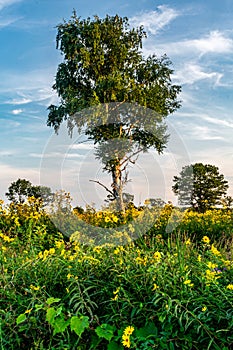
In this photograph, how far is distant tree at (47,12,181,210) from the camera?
1692cm

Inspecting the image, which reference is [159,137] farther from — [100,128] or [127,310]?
[127,310]

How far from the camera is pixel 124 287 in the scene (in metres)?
3.02

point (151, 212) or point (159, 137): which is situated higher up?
point (159, 137)

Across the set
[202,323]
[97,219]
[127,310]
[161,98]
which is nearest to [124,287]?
[127,310]

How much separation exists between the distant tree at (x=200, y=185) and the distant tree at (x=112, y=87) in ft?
5.83

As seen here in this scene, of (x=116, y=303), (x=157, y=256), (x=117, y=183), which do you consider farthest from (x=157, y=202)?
(x=117, y=183)

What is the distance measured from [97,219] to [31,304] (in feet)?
16.0

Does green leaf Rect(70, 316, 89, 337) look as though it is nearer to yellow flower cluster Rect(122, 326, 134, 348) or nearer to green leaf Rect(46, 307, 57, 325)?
green leaf Rect(46, 307, 57, 325)

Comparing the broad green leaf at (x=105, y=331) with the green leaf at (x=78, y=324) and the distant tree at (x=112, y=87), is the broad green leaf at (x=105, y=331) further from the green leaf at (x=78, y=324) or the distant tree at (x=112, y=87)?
the distant tree at (x=112, y=87)

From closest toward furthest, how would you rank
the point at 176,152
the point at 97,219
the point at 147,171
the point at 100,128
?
1. the point at 97,219
2. the point at 147,171
3. the point at 176,152
4. the point at 100,128

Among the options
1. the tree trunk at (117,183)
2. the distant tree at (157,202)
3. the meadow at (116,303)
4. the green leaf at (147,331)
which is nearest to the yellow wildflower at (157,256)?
the meadow at (116,303)

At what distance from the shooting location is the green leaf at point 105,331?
2508 millimetres

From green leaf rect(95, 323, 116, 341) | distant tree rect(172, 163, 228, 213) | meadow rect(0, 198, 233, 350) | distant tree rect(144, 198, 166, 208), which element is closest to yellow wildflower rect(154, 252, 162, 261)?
meadow rect(0, 198, 233, 350)

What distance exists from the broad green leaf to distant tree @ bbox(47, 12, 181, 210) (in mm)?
13594
